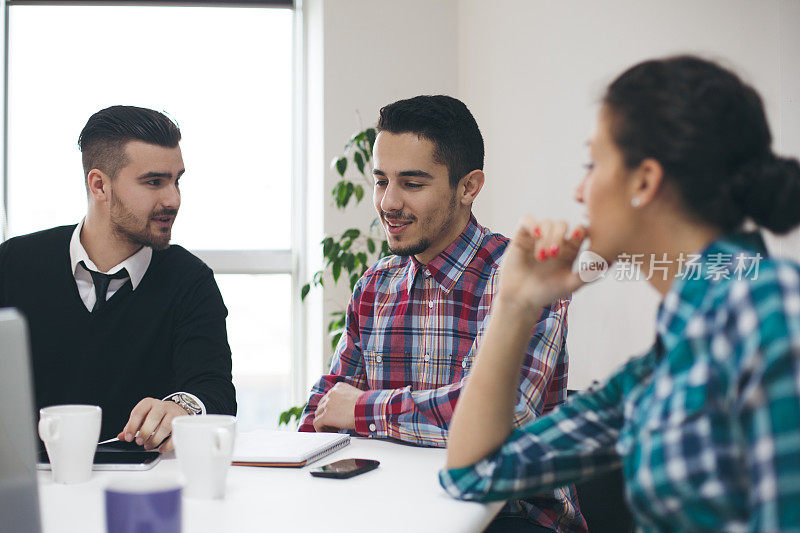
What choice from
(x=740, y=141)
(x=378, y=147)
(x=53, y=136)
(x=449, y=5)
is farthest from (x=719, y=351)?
(x=53, y=136)

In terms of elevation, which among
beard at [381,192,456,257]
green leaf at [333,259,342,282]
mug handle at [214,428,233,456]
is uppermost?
beard at [381,192,456,257]

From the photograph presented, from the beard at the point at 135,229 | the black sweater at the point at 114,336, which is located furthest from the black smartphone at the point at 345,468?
the beard at the point at 135,229

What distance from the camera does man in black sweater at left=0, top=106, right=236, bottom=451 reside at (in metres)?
1.81

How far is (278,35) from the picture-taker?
4.01 m

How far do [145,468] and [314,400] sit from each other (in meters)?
0.52

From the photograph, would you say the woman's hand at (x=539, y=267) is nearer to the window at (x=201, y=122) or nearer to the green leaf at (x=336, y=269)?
the green leaf at (x=336, y=269)

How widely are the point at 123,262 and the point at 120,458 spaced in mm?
717

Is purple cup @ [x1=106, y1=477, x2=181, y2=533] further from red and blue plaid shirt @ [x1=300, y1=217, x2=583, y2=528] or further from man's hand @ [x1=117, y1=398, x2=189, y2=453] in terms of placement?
red and blue plaid shirt @ [x1=300, y1=217, x2=583, y2=528]

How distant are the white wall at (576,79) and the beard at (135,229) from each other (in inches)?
49.9

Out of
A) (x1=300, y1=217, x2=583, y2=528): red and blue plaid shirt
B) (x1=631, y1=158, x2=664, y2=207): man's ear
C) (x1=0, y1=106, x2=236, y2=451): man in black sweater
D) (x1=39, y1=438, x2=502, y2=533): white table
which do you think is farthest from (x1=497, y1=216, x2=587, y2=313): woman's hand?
(x1=0, y1=106, x2=236, y2=451): man in black sweater

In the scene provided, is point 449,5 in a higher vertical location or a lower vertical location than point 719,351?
higher

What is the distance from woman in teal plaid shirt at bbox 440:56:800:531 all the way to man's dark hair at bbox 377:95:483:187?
32.9 inches

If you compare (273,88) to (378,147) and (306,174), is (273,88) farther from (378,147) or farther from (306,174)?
(378,147)

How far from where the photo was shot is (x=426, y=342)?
70.3 inches
